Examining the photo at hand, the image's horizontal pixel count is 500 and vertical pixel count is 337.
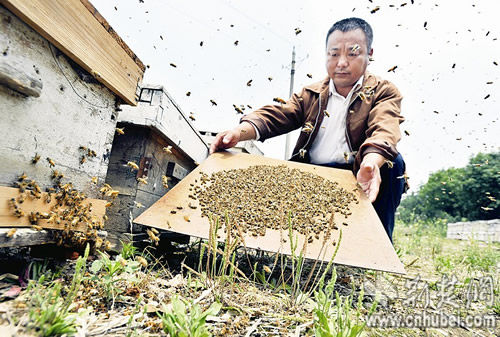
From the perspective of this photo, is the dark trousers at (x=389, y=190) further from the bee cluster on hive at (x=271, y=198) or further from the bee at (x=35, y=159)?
the bee at (x=35, y=159)

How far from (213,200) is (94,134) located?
1016 millimetres

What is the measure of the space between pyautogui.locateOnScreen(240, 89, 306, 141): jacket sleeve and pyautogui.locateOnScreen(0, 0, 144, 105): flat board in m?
1.77

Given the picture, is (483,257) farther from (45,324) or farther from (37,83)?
(37,83)

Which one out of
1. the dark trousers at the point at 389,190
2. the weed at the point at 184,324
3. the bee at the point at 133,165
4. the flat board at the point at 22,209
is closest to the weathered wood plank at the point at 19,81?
the flat board at the point at 22,209

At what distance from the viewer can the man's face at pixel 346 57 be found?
11.7ft

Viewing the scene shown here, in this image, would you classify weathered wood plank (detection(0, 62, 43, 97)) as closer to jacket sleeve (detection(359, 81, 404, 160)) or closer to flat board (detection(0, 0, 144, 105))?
flat board (detection(0, 0, 144, 105))

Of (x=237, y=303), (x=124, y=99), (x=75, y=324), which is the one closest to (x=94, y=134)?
(x=124, y=99)

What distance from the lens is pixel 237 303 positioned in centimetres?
166

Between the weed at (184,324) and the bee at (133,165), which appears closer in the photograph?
the weed at (184,324)

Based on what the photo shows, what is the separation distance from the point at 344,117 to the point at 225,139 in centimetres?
162

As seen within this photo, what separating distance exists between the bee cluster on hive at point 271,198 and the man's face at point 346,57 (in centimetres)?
162

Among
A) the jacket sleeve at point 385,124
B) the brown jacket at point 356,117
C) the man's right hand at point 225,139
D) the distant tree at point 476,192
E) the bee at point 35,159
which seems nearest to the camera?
the bee at point 35,159

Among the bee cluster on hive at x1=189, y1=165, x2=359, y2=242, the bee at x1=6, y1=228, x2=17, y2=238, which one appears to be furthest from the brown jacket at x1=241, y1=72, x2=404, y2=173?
the bee at x1=6, y1=228, x2=17, y2=238

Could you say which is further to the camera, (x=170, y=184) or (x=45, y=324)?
(x=170, y=184)
